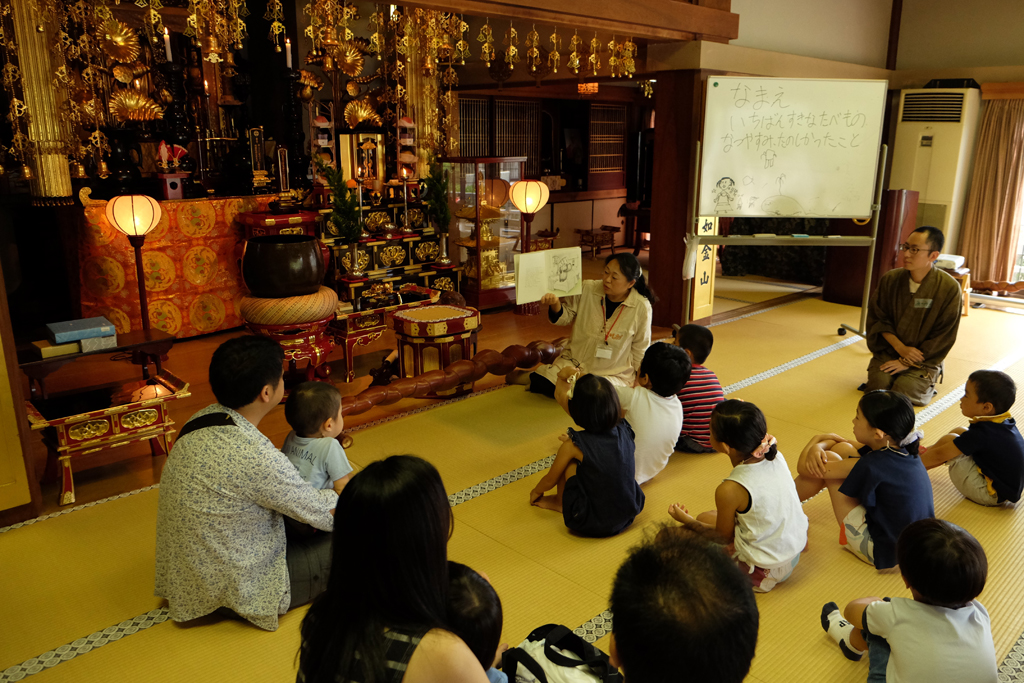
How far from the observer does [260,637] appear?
7.43 ft

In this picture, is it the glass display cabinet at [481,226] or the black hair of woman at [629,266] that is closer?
the black hair of woman at [629,266]

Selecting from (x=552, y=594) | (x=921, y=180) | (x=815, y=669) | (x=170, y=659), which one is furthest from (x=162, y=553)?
(x=921, y=180)

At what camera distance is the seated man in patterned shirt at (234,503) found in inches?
81.4

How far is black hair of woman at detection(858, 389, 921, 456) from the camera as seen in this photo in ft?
8.02

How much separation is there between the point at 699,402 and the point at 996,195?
18.6ft

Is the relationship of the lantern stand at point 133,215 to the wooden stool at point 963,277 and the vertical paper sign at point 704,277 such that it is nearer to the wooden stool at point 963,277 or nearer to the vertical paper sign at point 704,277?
the vertical paper sign at point 704,277

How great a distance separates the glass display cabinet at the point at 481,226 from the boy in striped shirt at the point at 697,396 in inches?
135

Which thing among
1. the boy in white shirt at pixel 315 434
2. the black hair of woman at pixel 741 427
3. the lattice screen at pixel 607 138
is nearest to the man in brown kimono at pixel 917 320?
the black hair of woman at pixel 741 427

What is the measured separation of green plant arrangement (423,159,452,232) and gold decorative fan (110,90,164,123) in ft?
7.55

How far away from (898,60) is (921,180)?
54.3 inches

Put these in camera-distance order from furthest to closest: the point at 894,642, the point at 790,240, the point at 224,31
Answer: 1. the point at 790,240
2. the point at 224,31
3. the point at 894,642

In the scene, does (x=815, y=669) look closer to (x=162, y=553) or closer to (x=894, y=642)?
(x=894, y=642)

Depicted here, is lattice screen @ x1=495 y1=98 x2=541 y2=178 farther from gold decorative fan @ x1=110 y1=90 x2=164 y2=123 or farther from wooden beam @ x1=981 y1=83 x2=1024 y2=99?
wooden beam @ x1=981 y1=83 x2=1024 y2=99

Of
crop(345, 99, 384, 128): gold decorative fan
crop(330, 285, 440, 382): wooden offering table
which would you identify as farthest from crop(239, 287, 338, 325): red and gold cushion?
crop(345, 99, 384, 128): gold decorative fan
